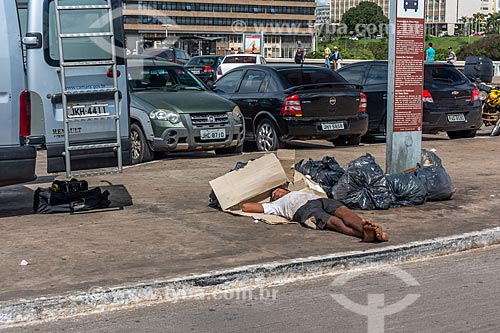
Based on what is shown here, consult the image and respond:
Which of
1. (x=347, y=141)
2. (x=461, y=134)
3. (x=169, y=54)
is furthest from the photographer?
(x=169, y=54)

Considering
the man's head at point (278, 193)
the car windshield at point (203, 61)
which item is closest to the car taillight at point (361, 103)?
the man's head at point (278, 193)

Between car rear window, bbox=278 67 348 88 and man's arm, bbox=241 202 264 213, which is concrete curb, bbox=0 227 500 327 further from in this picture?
car rear window, bbox=278 67 348 88

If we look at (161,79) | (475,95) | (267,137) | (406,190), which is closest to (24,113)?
(406,190)

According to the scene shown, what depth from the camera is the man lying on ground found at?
7.74 m

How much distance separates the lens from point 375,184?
9.32m

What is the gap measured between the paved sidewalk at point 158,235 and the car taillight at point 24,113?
3.39 feet

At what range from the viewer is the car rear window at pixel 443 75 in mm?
16375

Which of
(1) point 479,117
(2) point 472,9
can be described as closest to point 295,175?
(1) point 479,117

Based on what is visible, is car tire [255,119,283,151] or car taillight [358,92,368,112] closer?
car tire [255,119,283,151]

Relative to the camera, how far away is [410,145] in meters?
10.5

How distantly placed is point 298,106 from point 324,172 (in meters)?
4.61

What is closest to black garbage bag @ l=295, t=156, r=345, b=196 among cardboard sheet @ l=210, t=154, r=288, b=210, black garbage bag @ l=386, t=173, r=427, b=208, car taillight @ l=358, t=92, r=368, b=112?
black garbage bag @ l=386, t=173, r=427, b=208

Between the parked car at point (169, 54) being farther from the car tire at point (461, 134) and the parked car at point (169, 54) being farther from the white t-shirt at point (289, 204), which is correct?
the white t-shirt at point (289, 204)

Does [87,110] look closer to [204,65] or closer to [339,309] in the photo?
[339,309]
